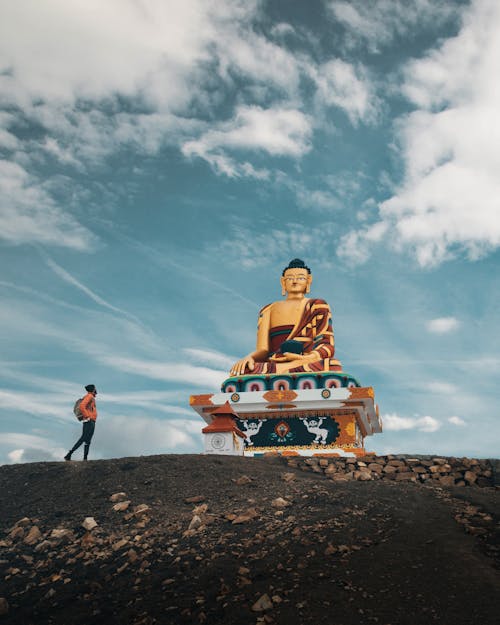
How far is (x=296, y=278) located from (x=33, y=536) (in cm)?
1681

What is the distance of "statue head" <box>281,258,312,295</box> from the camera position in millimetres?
24672

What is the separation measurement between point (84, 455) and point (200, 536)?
621 cm

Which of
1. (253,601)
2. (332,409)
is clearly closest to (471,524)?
(253,601)

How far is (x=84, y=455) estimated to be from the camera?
14102 millimetres

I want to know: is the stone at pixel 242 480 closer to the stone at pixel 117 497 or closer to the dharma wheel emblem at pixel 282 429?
the stone at pixel 117 497

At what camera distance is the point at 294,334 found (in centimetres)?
2336

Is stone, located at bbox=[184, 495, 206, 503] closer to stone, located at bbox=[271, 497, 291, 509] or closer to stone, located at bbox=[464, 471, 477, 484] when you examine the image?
stone, located at bbox=[271, 497, 291, 509]

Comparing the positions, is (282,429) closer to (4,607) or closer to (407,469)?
(407,469)

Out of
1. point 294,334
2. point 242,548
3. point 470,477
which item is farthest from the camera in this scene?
point 294,334

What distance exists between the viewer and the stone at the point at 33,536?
31.4 ft

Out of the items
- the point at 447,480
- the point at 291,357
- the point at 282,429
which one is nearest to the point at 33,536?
the point at 447,480

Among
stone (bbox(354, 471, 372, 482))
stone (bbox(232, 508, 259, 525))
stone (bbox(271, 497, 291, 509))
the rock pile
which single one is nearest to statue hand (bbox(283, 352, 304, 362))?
the rock pile

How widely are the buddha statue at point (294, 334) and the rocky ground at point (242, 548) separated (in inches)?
364

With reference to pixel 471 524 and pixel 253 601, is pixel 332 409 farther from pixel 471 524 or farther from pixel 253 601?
pixel 253 601
